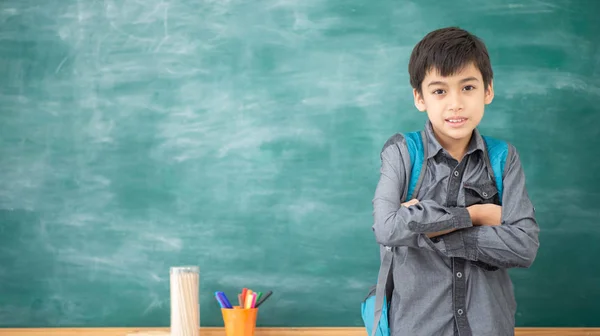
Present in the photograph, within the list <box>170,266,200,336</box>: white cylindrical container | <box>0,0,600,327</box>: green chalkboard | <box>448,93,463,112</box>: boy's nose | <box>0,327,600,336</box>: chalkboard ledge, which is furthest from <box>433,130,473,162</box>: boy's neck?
<box>170,266,200,336</box>: white cylindrical container

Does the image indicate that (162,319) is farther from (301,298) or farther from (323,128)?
(323,128)

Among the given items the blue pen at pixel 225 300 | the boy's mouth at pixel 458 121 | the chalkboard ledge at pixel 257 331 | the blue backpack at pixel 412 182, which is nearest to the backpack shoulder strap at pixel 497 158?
the blue backpack at pixel 412 182

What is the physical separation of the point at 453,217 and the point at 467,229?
57 millimetres

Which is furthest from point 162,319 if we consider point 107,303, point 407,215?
point 407,215

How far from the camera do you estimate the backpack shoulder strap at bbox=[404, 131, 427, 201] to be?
1607mm

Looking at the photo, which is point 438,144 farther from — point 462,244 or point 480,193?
point 462,244

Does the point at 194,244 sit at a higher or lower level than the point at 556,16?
lower

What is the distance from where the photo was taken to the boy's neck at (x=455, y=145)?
1.66 metres

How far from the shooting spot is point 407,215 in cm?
147

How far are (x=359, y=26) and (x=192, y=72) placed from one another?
59 cm

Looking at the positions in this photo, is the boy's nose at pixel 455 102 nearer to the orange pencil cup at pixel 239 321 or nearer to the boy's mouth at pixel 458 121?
the boy's mouth at pixel 458 121

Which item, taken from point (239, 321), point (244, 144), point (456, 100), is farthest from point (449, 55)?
point (239, 321)

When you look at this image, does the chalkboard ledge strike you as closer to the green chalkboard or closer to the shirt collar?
the green chalkboard

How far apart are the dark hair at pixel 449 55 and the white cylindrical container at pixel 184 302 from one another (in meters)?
0.96
